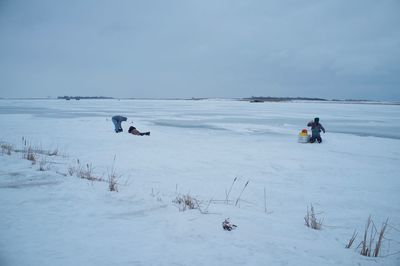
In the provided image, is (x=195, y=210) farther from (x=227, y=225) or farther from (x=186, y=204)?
(x=227, y=225)

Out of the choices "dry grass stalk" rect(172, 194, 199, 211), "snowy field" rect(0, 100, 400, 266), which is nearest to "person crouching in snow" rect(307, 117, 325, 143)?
"snowy field" rect(0, 100, 400, 266)

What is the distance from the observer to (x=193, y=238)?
3.15m

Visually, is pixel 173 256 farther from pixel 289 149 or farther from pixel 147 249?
pixel 289 149

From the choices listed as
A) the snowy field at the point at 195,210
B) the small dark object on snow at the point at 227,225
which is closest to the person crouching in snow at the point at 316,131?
the snowy field at the point at 195,210

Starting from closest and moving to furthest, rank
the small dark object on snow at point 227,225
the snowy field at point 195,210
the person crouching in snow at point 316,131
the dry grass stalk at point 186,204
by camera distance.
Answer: the snowy field at point 195,210
the small dark object on snow at point 227,225
the dry grass stalk at point 186,204
the person crouching in snow at point 316,131

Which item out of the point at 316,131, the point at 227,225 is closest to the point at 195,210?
the point at 227,225

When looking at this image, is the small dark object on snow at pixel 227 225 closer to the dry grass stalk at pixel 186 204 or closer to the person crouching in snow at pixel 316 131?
the dry grass stalk at pixel 186 204

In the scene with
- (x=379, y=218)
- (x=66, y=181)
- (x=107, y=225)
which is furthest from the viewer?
(x=66, y=181)

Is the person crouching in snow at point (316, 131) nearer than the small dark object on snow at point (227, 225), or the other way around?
the small dark object on snow at point (227, 225)

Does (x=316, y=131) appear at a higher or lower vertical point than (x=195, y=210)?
higher

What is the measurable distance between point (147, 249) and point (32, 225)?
55.4 inches

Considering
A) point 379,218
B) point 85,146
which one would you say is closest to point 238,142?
point 85,146

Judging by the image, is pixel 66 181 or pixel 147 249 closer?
pixel 147 249

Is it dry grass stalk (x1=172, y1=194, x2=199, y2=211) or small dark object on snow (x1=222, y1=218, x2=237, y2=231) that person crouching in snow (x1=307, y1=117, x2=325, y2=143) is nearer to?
dry grass stalk (x1=172, y1=194, x2=199, y2=211)
